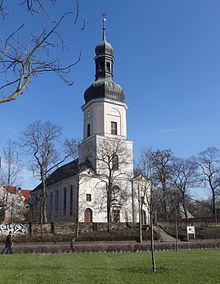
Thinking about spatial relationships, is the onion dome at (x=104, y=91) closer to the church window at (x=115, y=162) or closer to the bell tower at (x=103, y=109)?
the bell tower at (x=103, y=109)

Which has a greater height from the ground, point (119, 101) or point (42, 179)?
point (119, 101)

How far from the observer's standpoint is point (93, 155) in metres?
56.7

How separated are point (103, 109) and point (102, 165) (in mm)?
9190

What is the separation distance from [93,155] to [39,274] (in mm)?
43456

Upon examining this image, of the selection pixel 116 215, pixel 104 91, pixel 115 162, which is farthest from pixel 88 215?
pixel 104 91

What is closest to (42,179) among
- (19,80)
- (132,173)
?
(132,173)

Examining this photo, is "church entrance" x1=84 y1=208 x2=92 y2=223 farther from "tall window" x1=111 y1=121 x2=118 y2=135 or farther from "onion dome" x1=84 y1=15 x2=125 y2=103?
"onion dome" x1=84 y1=15 x2=125 y2=103

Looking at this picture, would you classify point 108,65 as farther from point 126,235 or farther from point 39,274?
point 39,274

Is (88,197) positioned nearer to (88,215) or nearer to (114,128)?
(88,215)

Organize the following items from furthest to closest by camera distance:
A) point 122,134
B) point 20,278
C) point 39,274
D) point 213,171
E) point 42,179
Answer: point 213,171
point 122,134
point 42,179
point 39,274
point 20,278

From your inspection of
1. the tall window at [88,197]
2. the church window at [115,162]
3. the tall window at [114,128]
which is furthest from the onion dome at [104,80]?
the tall window at [88,197]

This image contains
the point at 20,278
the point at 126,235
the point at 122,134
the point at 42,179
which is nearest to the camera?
the point at 20,278

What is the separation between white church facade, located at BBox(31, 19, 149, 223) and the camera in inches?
2130

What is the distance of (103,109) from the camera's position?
5803cm
